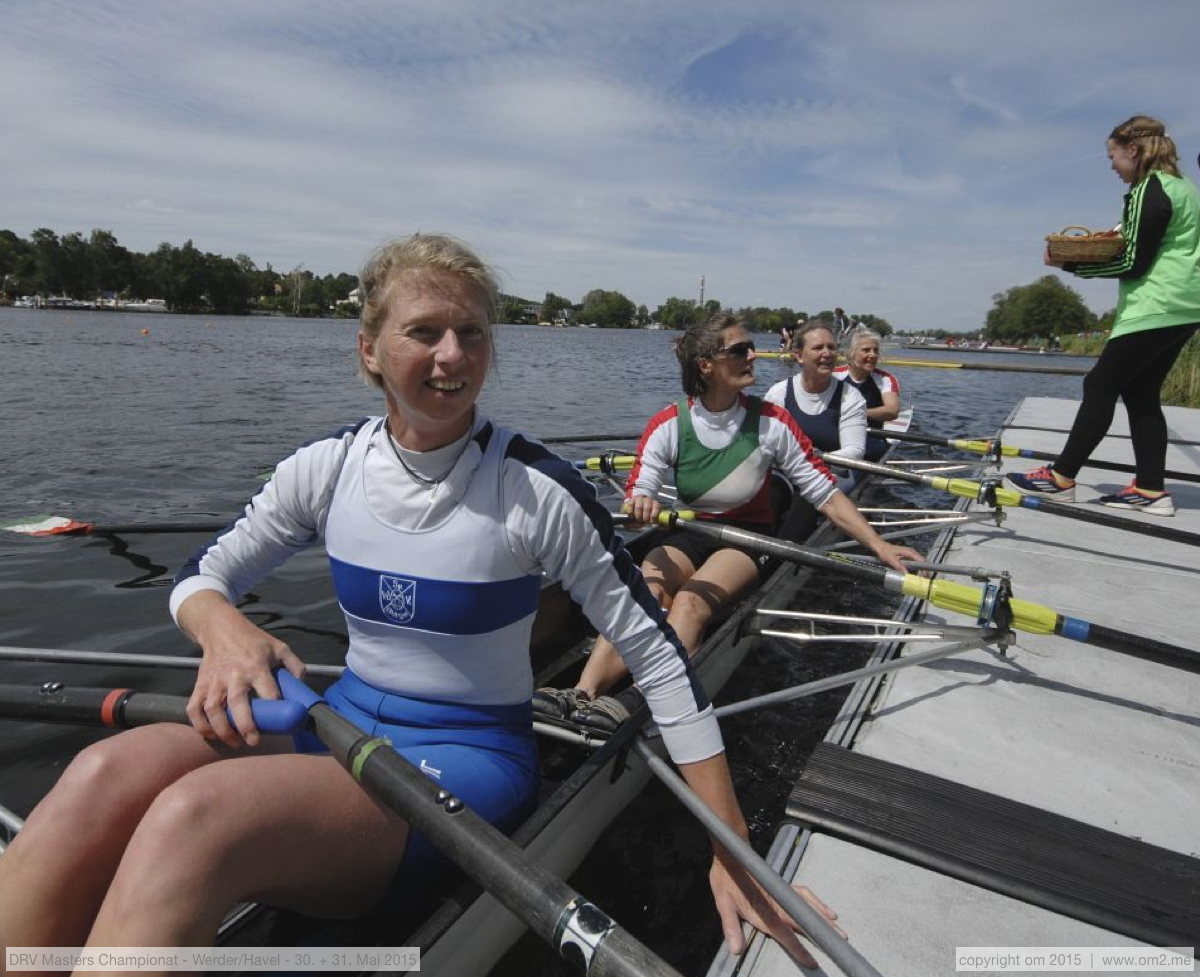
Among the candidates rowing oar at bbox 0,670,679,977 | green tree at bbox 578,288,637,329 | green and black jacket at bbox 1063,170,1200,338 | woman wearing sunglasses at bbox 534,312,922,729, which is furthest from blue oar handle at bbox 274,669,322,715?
green tree at bbox 578,288,637,329

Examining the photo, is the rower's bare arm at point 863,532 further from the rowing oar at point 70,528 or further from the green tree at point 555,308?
the green tree at point 555,308

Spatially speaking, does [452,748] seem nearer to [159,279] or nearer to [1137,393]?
[1137,393]

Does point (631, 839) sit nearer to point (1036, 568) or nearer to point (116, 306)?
point (1036, 568)

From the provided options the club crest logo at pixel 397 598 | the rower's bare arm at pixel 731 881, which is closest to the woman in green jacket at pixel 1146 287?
the rower's bare arm at pixel 731 881

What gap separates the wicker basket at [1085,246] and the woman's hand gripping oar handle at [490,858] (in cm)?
606

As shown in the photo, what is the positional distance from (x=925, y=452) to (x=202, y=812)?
39.4 ft

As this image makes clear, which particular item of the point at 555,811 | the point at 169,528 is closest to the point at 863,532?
the point at 555,811

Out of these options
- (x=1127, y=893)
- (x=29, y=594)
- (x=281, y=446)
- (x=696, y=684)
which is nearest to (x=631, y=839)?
(x=696, y=684)

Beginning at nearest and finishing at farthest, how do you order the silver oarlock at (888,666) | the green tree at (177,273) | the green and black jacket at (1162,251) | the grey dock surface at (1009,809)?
1. the grey dock surface at (1009,809)
2. the silver oarlock at (888,666)
3. the green and black jacket at (1162,251)
4. the green tree at (177,273)

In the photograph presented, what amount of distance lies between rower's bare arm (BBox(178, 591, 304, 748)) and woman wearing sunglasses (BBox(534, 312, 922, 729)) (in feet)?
7.64

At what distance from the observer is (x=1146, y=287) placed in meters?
5.35

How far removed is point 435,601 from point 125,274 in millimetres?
109801

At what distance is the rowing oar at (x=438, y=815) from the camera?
1363mm

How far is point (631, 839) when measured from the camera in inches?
129
